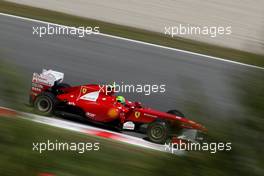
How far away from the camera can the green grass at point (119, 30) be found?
12.6m

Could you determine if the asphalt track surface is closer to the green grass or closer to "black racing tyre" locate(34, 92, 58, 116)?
the green grass

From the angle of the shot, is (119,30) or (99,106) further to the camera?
(119,30)

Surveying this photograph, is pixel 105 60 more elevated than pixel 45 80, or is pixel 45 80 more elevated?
pixel 105 60

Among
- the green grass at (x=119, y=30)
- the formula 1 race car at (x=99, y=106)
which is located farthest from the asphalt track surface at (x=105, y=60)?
the formula 1 race car at (x=99, y=106)

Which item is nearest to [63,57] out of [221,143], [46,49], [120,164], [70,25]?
[46,49]

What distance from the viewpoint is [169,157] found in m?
3.15

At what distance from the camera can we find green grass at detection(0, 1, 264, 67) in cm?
1265

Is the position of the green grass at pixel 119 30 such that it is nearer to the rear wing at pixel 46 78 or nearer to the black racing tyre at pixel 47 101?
the rear wing at pixel 46 78

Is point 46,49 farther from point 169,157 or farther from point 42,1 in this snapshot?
point 169,157

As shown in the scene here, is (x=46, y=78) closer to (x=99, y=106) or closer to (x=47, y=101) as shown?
(x=47, y=101)

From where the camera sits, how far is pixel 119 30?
1327 cm

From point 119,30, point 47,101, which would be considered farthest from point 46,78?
point 119,30

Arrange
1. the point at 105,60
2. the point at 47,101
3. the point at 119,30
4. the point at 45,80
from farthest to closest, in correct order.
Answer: the point at 119,30 → the point at 105,60 → the point at 45,80 → the point at 47,101

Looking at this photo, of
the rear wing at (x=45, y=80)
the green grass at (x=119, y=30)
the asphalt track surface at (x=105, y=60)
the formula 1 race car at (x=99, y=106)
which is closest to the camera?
the formula 1 race car at (x=99, y=106)
